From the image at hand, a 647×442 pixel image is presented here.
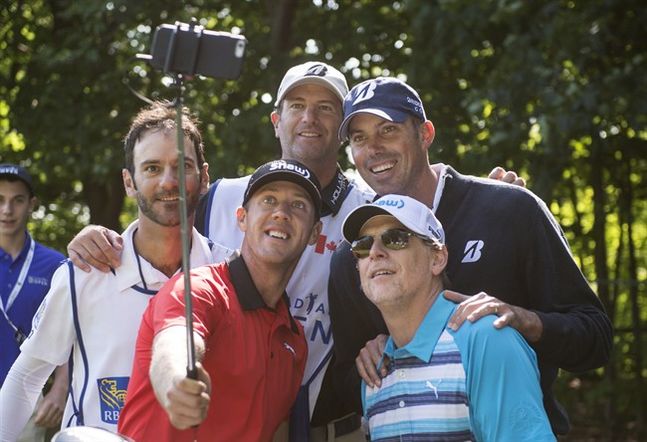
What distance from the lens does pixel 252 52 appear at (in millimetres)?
11148

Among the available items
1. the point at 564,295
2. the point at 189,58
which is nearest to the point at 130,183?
the point at 189,58

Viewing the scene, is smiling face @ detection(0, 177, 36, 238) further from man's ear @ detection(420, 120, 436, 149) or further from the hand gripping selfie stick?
the hand gripping selfie stick

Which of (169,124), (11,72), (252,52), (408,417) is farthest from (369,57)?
(408,417)

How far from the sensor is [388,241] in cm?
370

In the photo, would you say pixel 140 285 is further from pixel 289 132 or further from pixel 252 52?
pixel 252 52

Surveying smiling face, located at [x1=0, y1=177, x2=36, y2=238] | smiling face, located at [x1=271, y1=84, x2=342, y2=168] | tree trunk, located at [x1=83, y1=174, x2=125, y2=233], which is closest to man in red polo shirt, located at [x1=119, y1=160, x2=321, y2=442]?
smiling face, located at [x1=271, y1=84, x2=342, y2=168]

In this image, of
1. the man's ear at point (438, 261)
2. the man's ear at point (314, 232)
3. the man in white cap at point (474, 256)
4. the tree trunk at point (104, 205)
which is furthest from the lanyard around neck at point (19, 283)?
the tree trunk at point (104, 205)

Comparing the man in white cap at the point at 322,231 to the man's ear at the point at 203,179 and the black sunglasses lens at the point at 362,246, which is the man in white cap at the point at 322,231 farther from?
the black sunglasses lens at the point at 362,246

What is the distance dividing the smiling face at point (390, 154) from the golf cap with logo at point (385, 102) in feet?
0.12

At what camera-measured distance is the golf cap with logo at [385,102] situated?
173 inches

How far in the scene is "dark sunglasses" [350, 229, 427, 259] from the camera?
3676 mm

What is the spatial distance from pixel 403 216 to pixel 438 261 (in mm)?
212

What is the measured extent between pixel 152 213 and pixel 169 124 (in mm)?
402

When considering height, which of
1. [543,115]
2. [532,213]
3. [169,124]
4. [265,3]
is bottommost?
[532,213]
